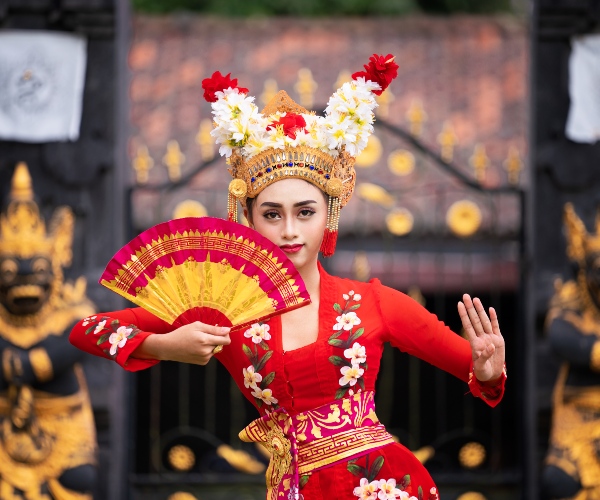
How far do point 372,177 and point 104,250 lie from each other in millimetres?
2327

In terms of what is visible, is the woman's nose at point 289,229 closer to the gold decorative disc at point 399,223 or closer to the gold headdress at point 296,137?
the gold headdress at point 296,137

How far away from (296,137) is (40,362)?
3849 millimetres

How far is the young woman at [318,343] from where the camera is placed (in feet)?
12.7

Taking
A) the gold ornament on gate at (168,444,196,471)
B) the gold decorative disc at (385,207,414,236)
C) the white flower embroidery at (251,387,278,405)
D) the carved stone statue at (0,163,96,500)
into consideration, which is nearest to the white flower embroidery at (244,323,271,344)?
the white flower embroidery at (251,387,278,405)

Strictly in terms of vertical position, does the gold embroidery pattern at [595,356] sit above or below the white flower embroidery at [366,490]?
above

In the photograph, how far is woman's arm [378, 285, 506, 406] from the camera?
3949 millimetres

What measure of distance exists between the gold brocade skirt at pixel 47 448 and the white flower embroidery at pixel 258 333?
151 inches

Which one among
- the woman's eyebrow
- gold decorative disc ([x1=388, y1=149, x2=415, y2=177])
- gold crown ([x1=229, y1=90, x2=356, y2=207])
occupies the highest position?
gold decorative disc ([x1=388, y1=149, x2=415, y2=177])

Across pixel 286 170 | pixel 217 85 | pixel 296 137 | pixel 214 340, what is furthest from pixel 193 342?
pixel 217 85

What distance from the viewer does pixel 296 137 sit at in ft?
13.2

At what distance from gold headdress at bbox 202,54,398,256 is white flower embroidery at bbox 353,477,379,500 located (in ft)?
2.61

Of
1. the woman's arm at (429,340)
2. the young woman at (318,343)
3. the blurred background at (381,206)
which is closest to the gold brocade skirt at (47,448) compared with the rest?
the blurred background at (381,206)

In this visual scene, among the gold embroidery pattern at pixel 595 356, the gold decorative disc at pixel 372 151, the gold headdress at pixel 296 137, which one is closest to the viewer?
the gold headdress at pixel 296 137

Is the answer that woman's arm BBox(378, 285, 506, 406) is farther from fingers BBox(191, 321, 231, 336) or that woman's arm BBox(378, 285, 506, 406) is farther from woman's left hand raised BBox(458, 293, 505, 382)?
fingers BBox(191, 321, 231, 336)
